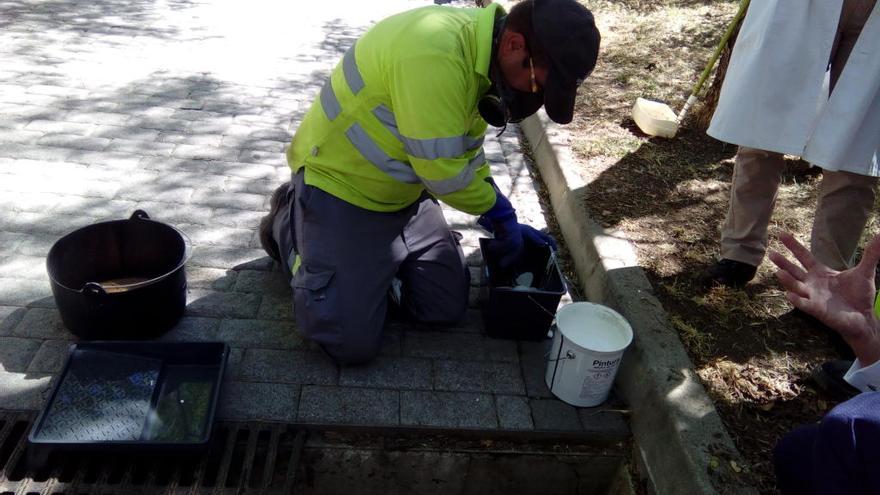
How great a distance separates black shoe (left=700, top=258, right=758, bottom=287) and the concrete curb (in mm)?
352

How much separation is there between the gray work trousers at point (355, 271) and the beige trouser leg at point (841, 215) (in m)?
1.74

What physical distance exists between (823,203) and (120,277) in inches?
133

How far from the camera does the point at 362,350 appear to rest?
2.97m

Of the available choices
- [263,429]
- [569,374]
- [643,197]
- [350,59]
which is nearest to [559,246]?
[643,197]

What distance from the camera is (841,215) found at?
128 inches

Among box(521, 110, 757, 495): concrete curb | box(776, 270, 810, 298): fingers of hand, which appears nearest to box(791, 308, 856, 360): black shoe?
box(521, 110, 757, 495): concrete curb

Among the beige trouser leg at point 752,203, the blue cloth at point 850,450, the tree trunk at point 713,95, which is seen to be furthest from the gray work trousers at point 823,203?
the blue cloth at point 850,450

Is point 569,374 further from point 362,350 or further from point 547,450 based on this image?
point 362,350

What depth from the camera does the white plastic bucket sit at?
2.84 m

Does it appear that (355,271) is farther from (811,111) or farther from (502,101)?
(811,111)

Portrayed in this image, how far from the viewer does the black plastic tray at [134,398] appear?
2484 mm

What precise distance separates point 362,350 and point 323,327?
0.65ft

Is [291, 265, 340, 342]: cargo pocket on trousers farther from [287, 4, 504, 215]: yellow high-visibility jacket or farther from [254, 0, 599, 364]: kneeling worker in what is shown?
[287, 4, 504, 215]: yellow high-visibility jacket

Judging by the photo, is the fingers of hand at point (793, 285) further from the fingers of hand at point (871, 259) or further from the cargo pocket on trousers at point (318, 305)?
the cargo pocket on trousers at point (318, 305)
